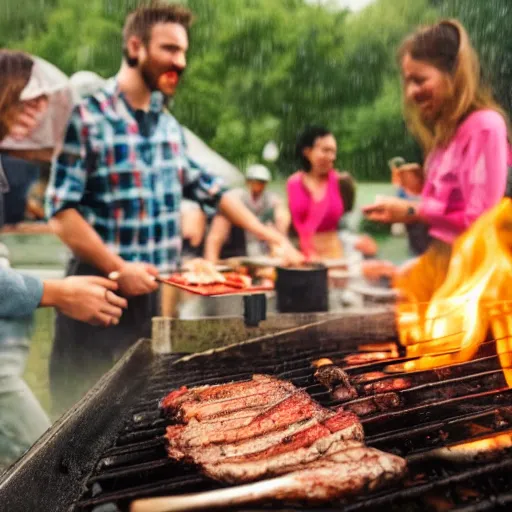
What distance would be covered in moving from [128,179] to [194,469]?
2338mm

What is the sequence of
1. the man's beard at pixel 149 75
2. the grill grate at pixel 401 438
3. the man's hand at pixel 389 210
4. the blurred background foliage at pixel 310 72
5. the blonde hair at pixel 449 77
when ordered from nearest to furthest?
the grill grate at pixel 401 438
the man's beard at pixel 149 75
the blurred background foliage at pixel 310 72
the blonde hair at pixel 449 77
the man's hand at pixel 389 210

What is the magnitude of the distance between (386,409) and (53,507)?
1305mm

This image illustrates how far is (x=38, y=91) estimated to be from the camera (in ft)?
11.4

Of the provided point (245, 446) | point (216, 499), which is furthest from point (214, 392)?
point (216, 499)

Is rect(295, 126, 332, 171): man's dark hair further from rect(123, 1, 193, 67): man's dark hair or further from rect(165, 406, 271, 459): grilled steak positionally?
rect(165, 406, 271, 459): grilled steak

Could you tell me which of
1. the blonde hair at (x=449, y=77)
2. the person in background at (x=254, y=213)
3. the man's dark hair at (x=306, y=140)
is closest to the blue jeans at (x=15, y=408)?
the person in background at (x=254, y=213)

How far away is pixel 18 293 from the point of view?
335 cm

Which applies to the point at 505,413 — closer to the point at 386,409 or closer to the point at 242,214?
the point at 386,409

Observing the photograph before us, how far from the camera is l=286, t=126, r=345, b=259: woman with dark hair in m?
4.03

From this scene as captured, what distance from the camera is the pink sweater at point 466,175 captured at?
13.1 feet

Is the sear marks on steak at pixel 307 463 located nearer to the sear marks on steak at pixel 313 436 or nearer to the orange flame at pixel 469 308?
the sear marks on steak at pixel 313 436

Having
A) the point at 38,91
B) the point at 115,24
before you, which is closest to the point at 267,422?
the point at 38,91

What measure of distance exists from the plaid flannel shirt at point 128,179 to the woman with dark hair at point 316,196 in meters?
0.62

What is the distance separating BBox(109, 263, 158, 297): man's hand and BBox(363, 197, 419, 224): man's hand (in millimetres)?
1700
